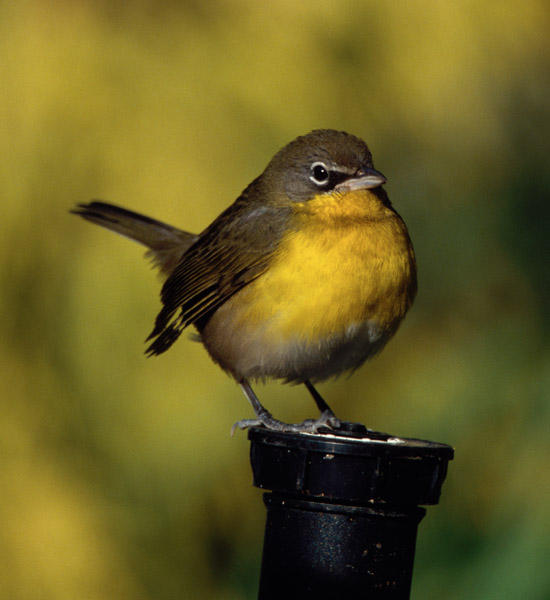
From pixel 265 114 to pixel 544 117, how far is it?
117 centimetres

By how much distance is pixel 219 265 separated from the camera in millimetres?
3482

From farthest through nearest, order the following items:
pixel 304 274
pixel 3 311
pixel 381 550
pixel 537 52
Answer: pixel 537 52 → pixel 3 311 → pixel 304 274 → pixel 381 550

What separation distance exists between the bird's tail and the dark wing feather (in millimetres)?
366

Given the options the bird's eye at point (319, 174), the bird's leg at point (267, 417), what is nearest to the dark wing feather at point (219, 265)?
the bird's eye at point (319, 174)

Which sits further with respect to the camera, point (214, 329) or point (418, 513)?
point (214, 329)

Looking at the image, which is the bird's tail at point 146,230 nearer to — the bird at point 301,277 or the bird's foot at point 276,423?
the bird at point 301,277

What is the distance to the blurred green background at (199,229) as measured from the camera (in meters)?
3.69

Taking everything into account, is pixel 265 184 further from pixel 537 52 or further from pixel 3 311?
pixel 537 52

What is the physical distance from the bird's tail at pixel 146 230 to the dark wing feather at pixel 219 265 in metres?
0.37

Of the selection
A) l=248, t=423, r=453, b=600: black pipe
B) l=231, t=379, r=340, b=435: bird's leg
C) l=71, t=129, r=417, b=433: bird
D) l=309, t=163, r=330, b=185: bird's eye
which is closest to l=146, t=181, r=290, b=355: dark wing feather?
l=71, t=129, r=417, b=433: bird

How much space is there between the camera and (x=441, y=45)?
437 cm

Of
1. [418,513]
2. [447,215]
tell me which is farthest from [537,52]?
[418,513]

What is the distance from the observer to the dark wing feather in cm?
329

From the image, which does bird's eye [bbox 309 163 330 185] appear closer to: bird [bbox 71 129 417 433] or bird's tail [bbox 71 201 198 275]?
bird [bbox 71 129 417 433]
